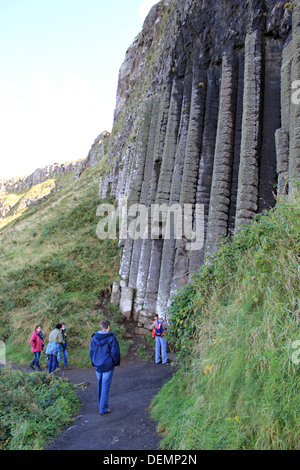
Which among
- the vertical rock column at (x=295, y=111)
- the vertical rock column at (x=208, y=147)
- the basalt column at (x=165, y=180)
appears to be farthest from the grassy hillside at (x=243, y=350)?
the basalt column at (x=165, y=180)

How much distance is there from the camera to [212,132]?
11742 mm

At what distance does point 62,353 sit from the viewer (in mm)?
11367

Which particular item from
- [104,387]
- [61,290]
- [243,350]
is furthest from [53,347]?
[243,350]

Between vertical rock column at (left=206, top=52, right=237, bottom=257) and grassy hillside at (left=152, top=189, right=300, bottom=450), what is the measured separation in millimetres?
3690

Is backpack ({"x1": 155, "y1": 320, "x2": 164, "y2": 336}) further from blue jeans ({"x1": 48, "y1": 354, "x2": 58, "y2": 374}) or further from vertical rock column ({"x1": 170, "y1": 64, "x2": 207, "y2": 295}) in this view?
blue jeans ({"x1": 48, "y1": 354, "x2": 58, "y2": 374})

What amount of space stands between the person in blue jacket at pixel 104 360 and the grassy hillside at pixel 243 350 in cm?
106

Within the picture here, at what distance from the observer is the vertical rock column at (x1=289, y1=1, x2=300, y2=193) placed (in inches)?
312

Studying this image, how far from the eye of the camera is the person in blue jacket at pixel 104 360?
21.0ft

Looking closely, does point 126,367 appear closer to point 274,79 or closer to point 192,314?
point 192,314

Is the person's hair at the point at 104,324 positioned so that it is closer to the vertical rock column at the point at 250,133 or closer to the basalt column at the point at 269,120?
the vertical rock column at the point at 250,133

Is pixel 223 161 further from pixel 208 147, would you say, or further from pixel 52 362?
pixel 52 362

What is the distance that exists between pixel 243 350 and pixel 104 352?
314cm

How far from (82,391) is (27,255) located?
15.0 metres

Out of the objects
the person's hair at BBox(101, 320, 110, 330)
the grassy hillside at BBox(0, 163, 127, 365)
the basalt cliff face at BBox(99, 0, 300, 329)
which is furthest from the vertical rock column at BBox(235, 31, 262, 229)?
the grassy hillside at BBox(0, 163, 127, 365)
